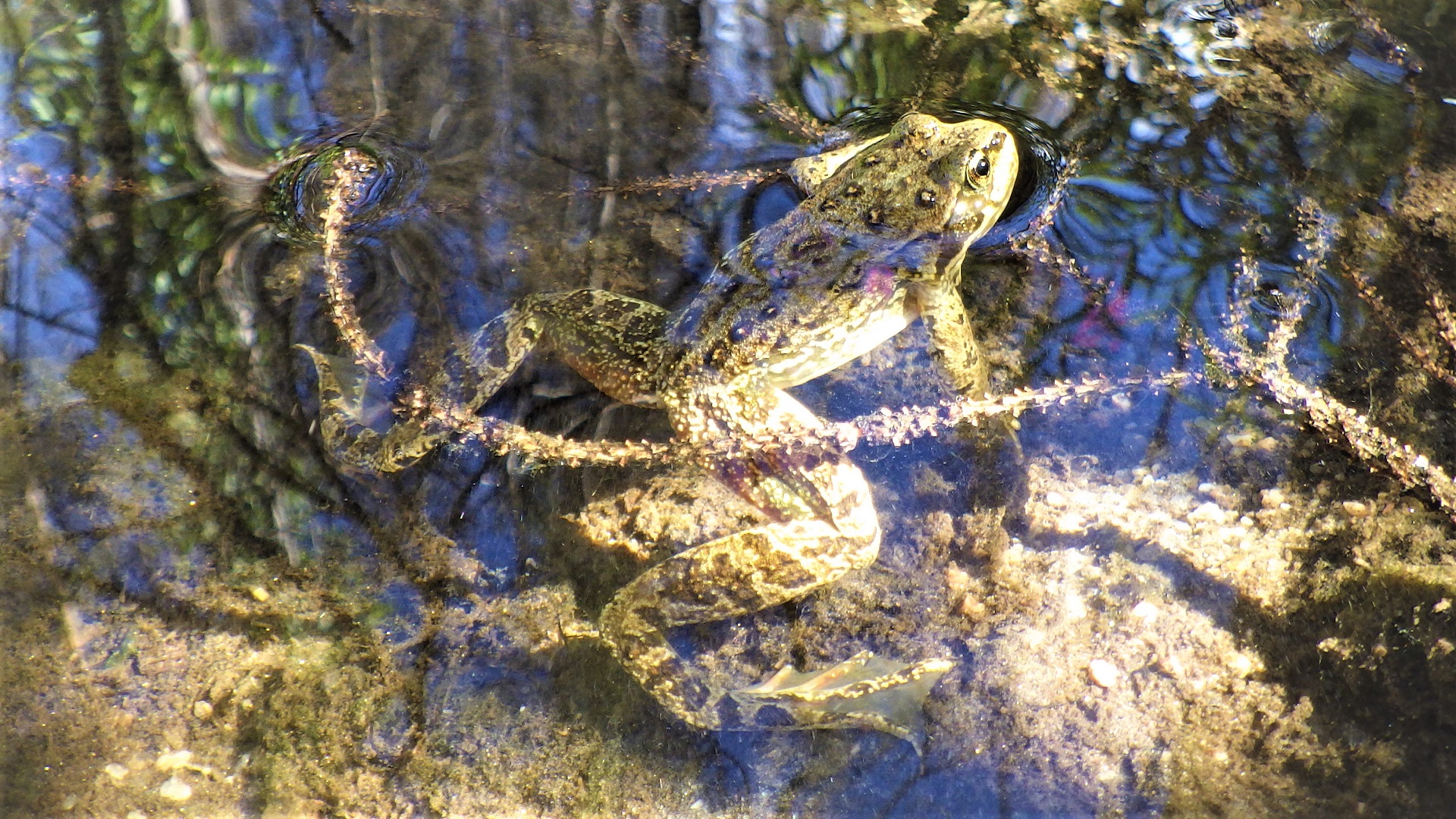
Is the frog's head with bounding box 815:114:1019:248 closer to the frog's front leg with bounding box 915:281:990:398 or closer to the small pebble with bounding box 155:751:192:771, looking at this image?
the frog's front leg with bounding box 915:281:990:398

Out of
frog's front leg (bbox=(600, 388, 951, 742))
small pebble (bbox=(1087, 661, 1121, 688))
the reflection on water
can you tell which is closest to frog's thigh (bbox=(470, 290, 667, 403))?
the reflection on water

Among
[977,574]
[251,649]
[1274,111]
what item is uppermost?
[1274,111]

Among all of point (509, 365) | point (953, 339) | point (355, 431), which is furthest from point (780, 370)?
point (355, 431)

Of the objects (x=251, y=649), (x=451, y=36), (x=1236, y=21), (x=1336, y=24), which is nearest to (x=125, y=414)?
(x=251, y=649)

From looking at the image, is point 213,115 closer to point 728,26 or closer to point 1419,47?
point 728,26

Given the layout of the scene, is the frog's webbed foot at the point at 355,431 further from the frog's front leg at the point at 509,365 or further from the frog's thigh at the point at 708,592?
the frog's thigh at the point at 708,592

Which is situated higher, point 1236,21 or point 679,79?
point 1236,21

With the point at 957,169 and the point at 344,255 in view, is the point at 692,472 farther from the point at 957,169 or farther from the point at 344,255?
the point at 344,255

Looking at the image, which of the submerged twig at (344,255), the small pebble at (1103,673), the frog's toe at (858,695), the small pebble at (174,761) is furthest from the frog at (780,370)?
the small pebble at (174,761)
